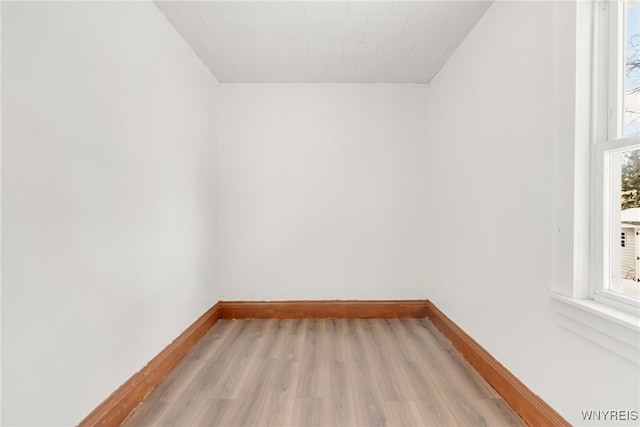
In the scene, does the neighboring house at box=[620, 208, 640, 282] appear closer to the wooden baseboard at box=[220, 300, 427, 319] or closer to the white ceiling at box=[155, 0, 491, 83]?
the white ceiling at box=[155, 0, 491, 83]

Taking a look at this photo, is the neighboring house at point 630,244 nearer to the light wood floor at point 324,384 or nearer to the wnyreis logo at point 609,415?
the wnyreis logo at point 609,415

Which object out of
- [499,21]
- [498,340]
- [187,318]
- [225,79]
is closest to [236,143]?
[225,79]

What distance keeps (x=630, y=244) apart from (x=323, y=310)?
105 inches

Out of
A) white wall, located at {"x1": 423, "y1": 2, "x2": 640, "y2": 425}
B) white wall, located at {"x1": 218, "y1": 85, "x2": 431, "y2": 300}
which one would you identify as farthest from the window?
white wall, located at {"x1": 218, "y1": 85, "x2": 431, "y2": 300}

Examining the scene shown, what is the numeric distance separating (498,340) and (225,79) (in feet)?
11.2

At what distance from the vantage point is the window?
1350mm

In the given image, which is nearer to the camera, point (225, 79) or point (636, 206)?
point (636, 206)

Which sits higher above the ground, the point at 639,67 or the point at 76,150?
the point at 639,67

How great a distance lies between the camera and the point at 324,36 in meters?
2.61

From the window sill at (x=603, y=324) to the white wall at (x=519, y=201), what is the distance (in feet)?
0.16

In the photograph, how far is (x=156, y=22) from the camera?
7.45 ft

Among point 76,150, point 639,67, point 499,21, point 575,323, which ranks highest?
point 499,21

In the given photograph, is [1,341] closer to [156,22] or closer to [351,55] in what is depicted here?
[156,22]

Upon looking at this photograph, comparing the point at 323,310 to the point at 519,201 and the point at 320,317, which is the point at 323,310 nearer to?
the point at 320,317
